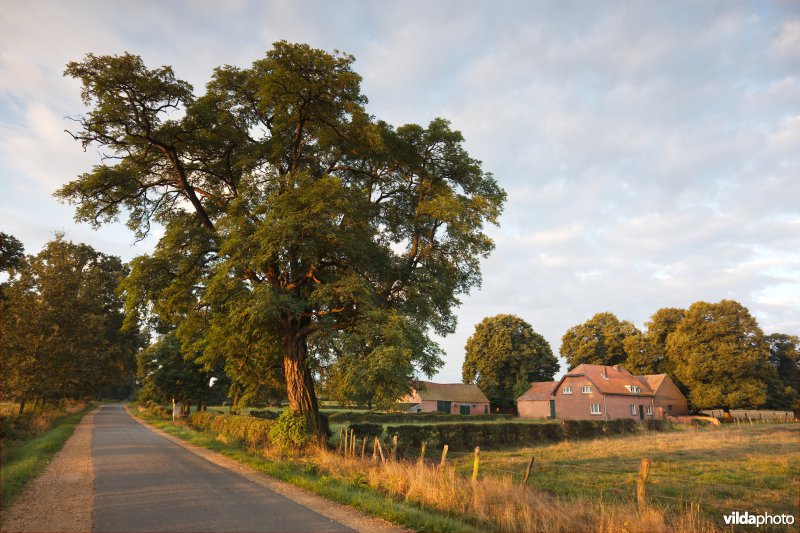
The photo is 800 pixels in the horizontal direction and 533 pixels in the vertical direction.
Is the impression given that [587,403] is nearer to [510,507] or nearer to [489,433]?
[489,433]

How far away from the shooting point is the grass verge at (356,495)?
875 centimetres

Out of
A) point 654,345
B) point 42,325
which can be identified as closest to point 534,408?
point 654,345

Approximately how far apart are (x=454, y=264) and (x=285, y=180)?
8.87 m

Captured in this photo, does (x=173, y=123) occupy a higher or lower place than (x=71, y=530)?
higher

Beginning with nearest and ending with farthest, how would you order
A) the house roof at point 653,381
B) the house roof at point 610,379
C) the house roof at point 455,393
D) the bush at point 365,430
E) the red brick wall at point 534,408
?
the bush at point 365,430, the house roof at point 610,379, the house roof at point 653,381, the red brick wall at point 534,408, the house roof at point 455,393

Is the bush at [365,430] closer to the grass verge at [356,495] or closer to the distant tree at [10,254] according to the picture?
the grass verge at [356,495]

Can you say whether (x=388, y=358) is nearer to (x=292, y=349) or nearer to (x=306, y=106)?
(x=292, y=349)

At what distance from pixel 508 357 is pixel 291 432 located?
59.3m

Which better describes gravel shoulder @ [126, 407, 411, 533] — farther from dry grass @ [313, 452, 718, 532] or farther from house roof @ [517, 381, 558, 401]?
house roof @ [517, 381, 558, 401]

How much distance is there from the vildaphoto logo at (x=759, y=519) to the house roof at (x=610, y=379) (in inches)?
1877

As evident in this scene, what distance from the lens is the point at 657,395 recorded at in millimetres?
60781

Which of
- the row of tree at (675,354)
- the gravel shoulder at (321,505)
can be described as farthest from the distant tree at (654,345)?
the gravel shoulder at (321,505)

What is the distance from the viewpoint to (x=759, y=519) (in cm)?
1066

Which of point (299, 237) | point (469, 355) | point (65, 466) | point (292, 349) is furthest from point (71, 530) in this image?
point (469, 355)
